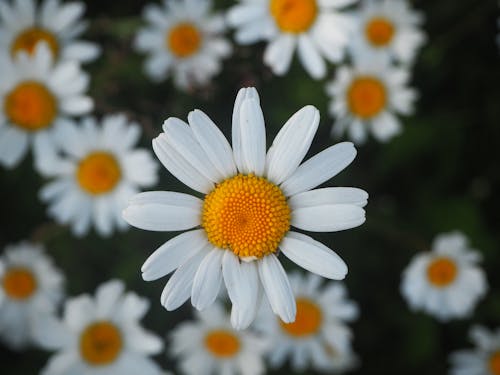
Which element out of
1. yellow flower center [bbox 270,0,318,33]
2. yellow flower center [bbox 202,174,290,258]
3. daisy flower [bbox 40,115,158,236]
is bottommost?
yellow flower center [bbox 202,174,290,258]

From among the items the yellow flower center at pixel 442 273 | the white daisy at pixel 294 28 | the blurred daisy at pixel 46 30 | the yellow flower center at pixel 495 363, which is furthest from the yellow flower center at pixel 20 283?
the yellow flower center at pixel 495 363

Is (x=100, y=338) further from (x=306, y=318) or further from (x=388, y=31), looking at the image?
(x=388, y=31)

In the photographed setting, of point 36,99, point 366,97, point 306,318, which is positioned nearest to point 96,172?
point 36,99

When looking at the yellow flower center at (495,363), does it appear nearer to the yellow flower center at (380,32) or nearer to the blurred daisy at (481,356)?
the blurred daisy at (481,356)

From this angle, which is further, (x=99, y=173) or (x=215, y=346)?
(x=215, y=346)

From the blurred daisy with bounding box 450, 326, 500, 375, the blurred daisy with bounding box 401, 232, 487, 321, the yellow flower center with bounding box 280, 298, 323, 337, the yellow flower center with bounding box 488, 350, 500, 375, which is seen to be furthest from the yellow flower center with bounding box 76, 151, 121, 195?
the yellow flower center with bounding box 488, 350, 500, 375

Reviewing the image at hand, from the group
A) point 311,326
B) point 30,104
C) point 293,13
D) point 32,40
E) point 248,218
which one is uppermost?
point 293,13

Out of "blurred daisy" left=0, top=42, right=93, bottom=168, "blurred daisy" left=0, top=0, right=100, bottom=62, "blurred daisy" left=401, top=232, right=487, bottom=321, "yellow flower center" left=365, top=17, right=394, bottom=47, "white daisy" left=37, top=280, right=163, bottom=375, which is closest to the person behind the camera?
"white daisy" left=37, top=280, right=163, bottom=375

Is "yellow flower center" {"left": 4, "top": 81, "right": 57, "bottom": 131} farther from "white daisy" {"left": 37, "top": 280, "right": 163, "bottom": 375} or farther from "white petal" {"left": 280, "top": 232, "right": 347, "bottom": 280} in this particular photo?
"white petal" {"left": 280, "top": 232, "right": 347, "bottom": 280}
